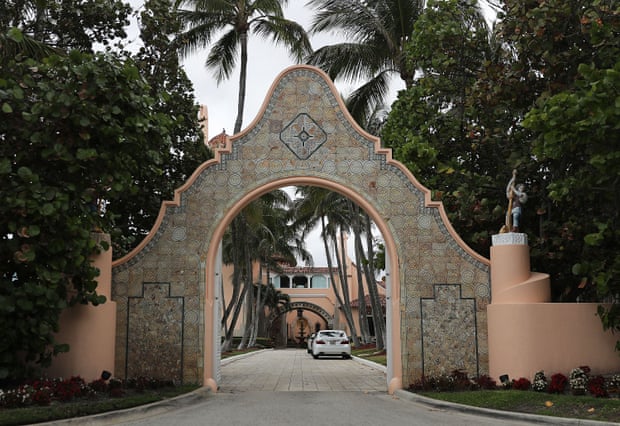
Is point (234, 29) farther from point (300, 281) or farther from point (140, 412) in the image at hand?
point (300, 281)

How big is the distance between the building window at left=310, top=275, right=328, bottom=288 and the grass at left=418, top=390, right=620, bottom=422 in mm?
42958


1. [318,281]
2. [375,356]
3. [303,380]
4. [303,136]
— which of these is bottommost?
[375,356]

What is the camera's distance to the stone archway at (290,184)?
13.9 metres

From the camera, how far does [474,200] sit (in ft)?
53.5

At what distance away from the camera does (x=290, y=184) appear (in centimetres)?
1484

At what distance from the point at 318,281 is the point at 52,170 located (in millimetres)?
45534

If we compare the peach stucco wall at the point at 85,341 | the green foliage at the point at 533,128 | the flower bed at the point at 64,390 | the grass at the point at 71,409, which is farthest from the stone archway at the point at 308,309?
the grass at the point at 71,409

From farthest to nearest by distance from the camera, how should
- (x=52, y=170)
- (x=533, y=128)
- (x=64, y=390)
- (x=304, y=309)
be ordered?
(x=304, y=309) → (x=533, y=128) → (x=52, y=170) → (x=64, y=390)

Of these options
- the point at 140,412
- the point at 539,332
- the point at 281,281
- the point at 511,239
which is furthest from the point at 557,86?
the point at 281,281

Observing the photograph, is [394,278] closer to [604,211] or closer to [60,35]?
[604,211]

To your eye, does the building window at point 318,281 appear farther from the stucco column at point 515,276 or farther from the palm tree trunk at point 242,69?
the stucco column at point 515,276

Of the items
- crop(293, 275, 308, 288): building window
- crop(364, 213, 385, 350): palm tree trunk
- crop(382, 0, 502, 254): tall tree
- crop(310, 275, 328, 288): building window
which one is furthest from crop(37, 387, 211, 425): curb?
crop(293, 275, 308, 288): building window

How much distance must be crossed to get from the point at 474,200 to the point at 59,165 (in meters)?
9.55

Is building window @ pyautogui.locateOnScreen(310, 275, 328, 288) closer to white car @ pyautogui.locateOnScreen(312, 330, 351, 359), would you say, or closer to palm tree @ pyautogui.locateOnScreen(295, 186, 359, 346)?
palm tree @ pyautogui.locateOnScreen(295, 186, 359, 346)
